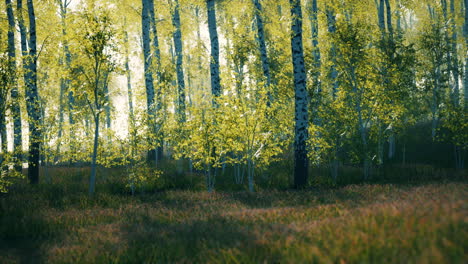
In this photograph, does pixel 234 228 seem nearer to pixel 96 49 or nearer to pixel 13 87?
pixel 96 49

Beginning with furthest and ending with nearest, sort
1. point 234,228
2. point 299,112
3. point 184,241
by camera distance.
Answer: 1. point 299,112
2. point 234,228
3. point 184,241

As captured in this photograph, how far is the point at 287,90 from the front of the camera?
45.8 feet

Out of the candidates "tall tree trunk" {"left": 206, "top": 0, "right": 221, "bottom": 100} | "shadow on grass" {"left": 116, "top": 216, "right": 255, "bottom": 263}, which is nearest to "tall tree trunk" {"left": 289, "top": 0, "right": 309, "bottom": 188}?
"shadow on grass" {"left": 116, "top": 216, "right": 255, "bottom": 263}

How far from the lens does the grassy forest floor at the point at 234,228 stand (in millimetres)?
3049

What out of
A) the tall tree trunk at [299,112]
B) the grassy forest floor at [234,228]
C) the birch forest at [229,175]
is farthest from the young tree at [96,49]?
the tall tree trunk at [299,112]

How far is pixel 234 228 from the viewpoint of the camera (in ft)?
17.2

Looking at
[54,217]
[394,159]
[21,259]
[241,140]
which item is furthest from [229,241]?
[394,159]

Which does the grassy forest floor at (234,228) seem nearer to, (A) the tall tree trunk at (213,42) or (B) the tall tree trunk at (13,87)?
(B) the tall tree trunk at (13,87)

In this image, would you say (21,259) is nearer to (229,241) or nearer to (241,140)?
(229,241)

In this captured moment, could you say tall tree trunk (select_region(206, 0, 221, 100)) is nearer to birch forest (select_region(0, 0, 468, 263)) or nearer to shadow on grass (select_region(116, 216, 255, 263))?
birch forest (select_region(0, 0, 468, 263))

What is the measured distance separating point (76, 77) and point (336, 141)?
930 centimetres

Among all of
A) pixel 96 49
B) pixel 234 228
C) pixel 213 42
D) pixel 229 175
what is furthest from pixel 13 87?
pixel 234 228

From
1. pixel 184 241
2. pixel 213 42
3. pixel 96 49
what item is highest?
pixel 213 42

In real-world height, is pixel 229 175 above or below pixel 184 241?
above
